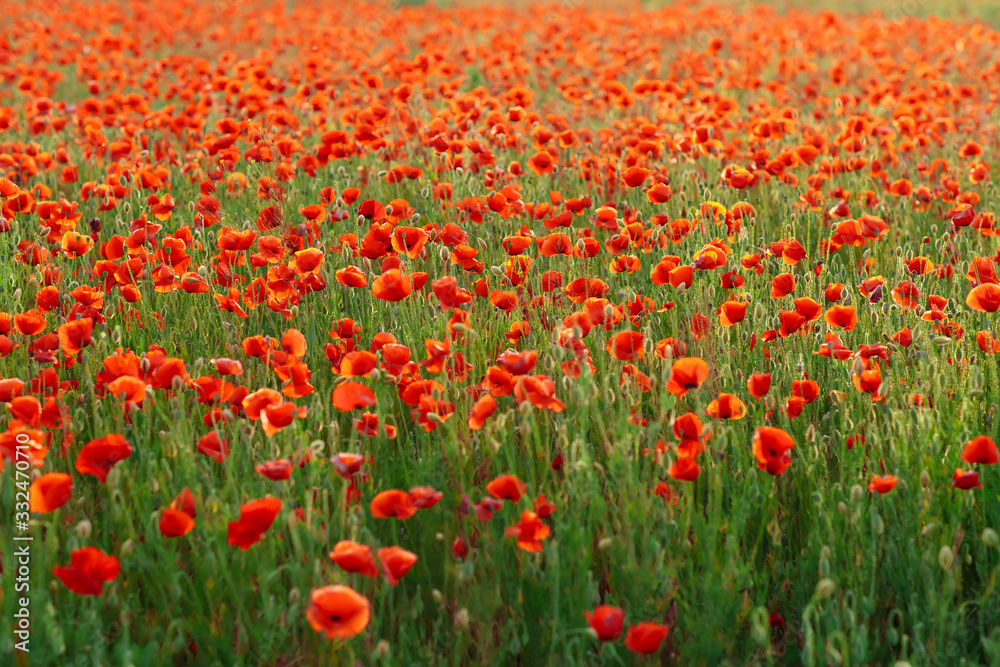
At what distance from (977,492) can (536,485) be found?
1.05 metres

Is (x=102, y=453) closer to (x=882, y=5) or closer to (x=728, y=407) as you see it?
(x=728, y=407)

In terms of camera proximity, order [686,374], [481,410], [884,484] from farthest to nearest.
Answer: [686,374] → [481,410] → [884,484]

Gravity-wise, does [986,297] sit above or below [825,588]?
above

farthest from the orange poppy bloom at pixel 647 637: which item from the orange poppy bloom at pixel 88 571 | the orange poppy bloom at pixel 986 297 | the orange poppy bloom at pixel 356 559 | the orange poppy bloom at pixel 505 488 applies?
the orange poppy bloom at pixel 986 297

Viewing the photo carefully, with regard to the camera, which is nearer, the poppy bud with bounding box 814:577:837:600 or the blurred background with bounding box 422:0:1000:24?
the poppy bud with bounding box 814:577:837:600

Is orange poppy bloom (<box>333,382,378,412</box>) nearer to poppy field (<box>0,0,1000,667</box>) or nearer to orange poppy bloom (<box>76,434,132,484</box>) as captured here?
poppy field (<box>0,0,1000,667</box>)

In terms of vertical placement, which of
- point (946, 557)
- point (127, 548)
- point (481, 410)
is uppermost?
point (481, 410)

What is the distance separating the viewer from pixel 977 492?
6.85 feet

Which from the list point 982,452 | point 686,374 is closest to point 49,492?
point 686,374

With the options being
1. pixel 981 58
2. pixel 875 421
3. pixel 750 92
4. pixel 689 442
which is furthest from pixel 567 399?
pixel 981 58

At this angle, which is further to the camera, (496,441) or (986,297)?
(986,297)

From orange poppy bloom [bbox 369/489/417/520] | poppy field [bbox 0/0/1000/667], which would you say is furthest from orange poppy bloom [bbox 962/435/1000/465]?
orange poppy bloom [bbox 369/489/417/520]

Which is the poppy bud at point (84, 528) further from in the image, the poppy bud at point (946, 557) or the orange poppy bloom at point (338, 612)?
the poppy bud at point (946, 557)

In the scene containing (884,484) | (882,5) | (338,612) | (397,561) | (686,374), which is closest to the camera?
(338,612)
